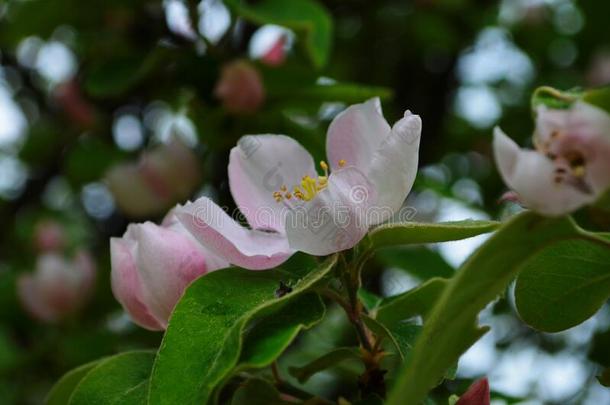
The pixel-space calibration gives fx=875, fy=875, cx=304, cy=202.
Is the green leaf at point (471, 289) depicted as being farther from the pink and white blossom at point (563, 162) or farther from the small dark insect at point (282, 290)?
the small dark insect at point (282, 290)

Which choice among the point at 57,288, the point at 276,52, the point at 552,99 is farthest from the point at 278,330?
the point at 57,288

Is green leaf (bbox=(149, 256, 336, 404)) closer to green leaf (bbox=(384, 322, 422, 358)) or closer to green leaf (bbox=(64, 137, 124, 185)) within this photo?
green leaf (bbox=(384, 322, 422, 358))

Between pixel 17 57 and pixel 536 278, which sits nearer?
pixel 536 278

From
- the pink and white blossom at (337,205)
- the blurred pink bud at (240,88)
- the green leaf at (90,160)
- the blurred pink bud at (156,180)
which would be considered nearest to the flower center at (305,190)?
the pink and white blossom at (337,205)

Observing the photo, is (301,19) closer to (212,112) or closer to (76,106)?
(212,112)

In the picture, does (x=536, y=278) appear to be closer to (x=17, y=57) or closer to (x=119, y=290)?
(x=119, y=290)

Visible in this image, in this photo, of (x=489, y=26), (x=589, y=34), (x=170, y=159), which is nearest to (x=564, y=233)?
(x=170, y=159)
